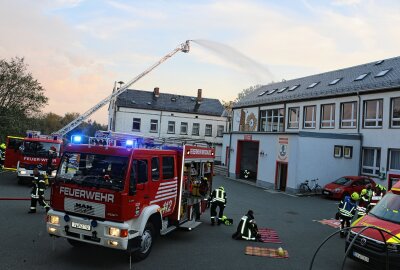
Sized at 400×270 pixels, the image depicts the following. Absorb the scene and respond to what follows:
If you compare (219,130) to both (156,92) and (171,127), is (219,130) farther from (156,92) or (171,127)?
(156,92)

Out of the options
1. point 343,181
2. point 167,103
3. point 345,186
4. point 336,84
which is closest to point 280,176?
point 343,181

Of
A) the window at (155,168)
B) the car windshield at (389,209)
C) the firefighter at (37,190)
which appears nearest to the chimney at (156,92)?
the firefighter at (37,190)

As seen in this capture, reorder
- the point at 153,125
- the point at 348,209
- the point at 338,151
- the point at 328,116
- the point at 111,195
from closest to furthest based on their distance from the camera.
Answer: the point at 111,195 < the point at 348,209 < the point at 338,151 < the point at 328,116 < the point at 153,125

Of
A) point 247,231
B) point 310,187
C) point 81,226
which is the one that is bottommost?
point 247,231

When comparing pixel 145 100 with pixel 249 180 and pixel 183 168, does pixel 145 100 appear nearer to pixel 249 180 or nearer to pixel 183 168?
pixel 249 180

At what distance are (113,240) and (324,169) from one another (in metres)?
20.2

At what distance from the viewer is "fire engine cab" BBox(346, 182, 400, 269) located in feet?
25.6

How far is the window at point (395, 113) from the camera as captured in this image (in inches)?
916

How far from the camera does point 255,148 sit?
32.4m

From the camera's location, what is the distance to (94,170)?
8.20m

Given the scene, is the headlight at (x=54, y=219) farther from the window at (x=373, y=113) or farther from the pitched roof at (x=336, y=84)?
the window at (x=373, y=113)

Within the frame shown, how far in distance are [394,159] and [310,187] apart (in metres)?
5.48

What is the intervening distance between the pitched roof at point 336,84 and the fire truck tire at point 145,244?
66.1ft

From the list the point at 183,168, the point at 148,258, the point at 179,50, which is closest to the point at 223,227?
the point at 183,168
